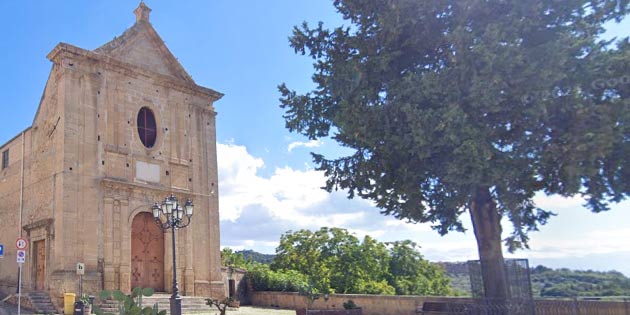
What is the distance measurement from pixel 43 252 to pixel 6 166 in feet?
21.9

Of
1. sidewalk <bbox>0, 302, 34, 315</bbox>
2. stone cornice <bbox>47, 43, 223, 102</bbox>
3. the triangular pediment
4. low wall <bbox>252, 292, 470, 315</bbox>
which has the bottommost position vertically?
low wall <bbox>252, 292, 470, 315</bbox>

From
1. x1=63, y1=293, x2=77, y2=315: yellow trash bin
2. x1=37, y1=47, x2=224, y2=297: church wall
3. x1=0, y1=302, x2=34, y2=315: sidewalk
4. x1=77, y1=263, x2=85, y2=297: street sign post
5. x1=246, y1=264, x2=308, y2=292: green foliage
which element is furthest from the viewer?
x1=246, y1=264, x2=308, y2=292: green foliage

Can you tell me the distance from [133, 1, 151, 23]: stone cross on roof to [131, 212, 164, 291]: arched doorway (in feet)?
27.7

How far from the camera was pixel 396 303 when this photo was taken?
59.5ft

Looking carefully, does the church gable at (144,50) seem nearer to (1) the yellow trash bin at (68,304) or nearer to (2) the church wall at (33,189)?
(2) the church wall at (33,189)

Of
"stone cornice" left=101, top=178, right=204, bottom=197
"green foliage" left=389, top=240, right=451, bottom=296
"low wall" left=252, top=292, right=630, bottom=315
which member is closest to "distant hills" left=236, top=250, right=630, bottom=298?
"low wall" left=252, top=292, right=630, bottom=315

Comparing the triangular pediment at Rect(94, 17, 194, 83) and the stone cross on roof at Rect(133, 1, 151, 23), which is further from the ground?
the stone cross on roof at Rect(133, 1, 151, 23)

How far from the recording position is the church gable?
71.1 feet

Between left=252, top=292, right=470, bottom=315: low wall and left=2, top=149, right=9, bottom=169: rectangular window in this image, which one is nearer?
left=252, top=292, right=470, bottom=315: low wall

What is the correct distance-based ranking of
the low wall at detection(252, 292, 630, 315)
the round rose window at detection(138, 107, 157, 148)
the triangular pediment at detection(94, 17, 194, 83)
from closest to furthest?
the low wall at detection(252, 292, 630, 315) → the triangular pediment at detection(94, 17, 194, 83) → the round rose window at detection(138, 107, 157, 148)

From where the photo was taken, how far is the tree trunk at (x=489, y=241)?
11094 millimetres

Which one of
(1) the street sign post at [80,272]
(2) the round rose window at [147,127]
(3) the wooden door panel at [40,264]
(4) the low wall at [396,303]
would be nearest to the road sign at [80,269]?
(1) the street sign post at [80,272]

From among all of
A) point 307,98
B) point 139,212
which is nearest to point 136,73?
point 139,212

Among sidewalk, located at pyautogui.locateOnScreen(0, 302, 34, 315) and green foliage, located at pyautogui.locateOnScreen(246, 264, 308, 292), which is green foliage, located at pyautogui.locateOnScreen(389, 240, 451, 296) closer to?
green foliage, located at pyautogui.locateOnScreen(246, 264, 308, 292)
